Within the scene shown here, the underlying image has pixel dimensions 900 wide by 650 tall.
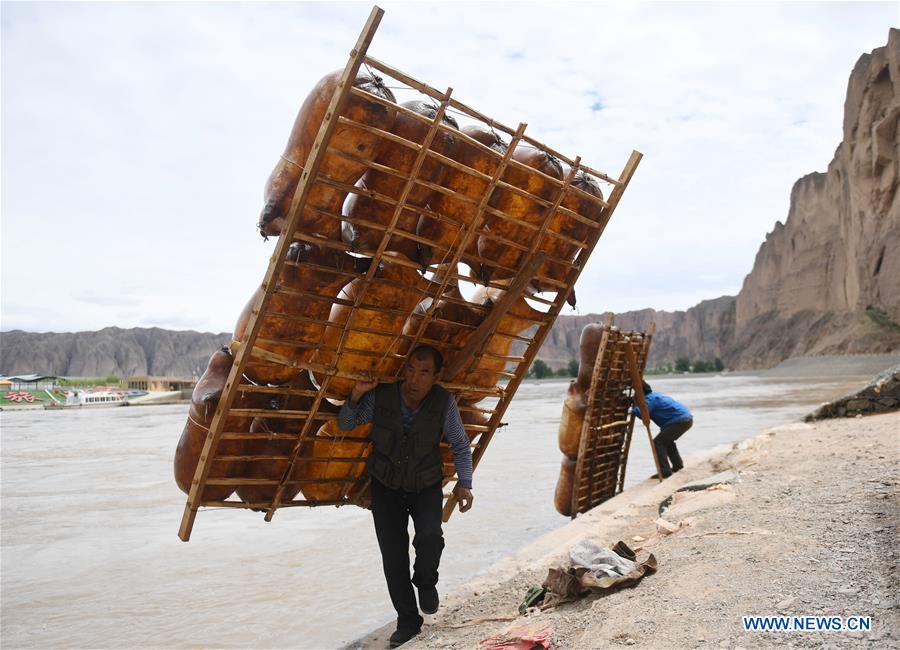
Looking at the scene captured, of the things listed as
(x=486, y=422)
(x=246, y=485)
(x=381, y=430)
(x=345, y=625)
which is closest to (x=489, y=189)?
(x=381, y=430)

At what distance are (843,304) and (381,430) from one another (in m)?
73.8

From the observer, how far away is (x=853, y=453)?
593 centimetres

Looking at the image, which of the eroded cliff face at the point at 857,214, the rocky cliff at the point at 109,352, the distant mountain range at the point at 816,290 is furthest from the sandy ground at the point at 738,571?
the rocky cliff at the point at 109,352

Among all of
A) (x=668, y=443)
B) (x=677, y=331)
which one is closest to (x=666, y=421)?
(x=668, y=443)

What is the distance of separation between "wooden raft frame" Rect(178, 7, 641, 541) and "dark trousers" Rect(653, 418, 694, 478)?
487 cm

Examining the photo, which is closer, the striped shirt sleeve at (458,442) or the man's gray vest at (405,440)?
the man's gray vest at (405,440)

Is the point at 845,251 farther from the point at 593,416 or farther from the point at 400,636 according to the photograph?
the point at 400,636

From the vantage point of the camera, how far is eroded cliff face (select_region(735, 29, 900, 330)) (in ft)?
153

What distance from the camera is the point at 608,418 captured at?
778 centimetres

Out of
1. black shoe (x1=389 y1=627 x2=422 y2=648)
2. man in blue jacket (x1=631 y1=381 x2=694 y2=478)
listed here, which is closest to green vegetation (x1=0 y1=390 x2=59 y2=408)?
man in blue jacket (x1=631 y1=381 x2=694 y2=478)

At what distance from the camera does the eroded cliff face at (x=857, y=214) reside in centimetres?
4650

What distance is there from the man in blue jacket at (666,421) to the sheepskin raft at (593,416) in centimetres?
59

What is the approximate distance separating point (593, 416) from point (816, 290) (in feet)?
258

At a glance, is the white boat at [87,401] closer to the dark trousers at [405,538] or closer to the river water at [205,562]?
the river water at [205,562]
